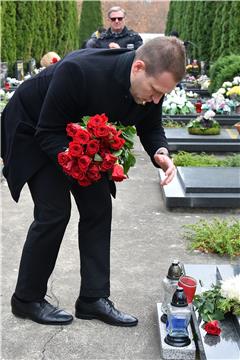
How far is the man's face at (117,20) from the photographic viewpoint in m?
8.23

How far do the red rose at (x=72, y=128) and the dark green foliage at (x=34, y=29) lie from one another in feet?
33.6

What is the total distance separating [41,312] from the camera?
3123mm

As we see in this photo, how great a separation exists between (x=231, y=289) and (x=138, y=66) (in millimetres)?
1151

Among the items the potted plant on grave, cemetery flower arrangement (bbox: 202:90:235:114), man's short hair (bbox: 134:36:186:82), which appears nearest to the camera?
man's short hair (bbox: 134:36:186:82)

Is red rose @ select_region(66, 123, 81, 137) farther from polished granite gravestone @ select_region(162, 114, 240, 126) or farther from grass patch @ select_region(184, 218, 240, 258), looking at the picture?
polished granite gravestone @ select_region(162, 114, 240, 126)

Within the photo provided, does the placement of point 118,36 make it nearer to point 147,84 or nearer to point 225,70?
point 225,70

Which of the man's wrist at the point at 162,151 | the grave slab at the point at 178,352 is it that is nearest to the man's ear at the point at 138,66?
the man's wrist at the point at 162,151

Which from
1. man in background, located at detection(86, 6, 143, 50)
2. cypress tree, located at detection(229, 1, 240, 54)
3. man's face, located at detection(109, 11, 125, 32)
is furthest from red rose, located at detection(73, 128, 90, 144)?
cypress tree, located at detection(229, 1, 240, 54)

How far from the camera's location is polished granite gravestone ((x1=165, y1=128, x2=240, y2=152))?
736 centimetres

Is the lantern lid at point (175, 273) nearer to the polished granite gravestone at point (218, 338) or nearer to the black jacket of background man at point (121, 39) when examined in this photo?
the polished granite gravestone at point (218, 338)

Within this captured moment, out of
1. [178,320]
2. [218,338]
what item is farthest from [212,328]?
[178,320]

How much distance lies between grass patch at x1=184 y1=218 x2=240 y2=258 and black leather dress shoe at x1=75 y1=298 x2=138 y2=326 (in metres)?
1.20

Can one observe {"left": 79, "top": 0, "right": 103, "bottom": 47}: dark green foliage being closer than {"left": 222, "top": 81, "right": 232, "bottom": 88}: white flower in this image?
No

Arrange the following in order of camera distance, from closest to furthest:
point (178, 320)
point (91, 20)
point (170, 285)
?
point (178, 320) < point (170, 285) < point (91, 20)
